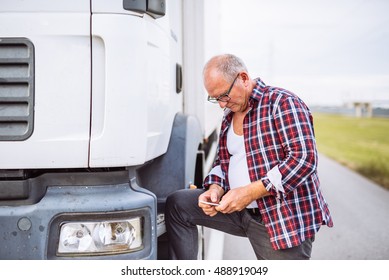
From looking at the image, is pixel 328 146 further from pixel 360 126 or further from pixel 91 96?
pixel 91 96

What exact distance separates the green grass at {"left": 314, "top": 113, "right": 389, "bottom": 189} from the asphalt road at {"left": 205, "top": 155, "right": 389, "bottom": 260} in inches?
44.4

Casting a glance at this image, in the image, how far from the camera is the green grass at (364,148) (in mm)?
9987

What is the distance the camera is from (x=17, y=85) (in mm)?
2244

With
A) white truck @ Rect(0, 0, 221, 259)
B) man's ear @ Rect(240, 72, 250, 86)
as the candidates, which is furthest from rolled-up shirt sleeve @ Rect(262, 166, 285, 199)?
white truck @ Rect(0, 0, 221, 259)

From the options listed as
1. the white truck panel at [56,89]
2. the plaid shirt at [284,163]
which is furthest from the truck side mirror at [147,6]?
the plaid shirt at [284,163]

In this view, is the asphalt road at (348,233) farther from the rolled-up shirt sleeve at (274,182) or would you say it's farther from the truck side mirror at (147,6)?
the truck side mirror at (147,6)

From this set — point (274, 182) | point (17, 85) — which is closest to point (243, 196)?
point (274, 182)

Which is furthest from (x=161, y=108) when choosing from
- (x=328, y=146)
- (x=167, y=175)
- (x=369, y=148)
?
(x=328, y=146)

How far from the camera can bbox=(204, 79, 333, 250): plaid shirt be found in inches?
95.2

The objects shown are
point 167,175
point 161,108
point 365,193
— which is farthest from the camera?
point 365,193

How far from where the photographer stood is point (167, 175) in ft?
9.50

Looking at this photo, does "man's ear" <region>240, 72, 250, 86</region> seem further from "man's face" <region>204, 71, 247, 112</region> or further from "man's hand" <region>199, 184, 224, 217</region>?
"man's hand" <region>199, 184, 224, 217</region>

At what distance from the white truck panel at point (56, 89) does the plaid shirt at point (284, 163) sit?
89 centimetres

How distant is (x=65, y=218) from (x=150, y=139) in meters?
0.56
